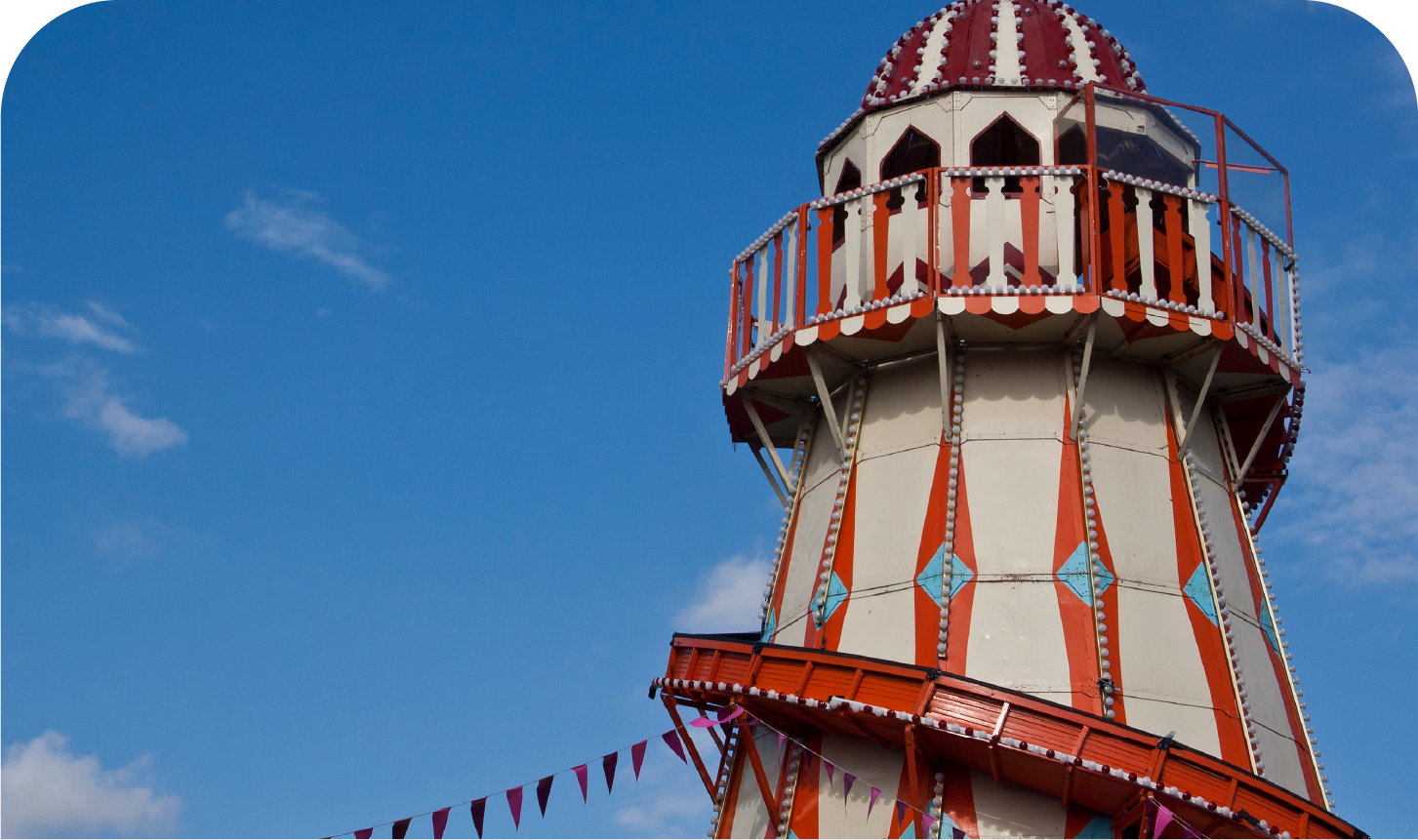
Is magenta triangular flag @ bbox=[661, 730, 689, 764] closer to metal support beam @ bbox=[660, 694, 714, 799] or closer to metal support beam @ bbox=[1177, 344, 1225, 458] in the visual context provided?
metal support beam @ bbox=[660, 694, 714, 799]

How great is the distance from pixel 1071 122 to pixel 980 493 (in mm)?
4909

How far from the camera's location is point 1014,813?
14938mm

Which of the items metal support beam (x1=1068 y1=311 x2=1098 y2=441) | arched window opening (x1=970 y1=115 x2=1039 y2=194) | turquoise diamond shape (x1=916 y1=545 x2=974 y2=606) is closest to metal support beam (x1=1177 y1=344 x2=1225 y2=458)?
metal support beam (x1=1068 y1=311 x2=1098 y2=441)

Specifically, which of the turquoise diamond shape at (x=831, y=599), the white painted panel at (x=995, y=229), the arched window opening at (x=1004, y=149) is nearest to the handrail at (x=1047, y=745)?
the turquoise diamond shape at (x=831, y=599)

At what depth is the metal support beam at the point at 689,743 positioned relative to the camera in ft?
55.5

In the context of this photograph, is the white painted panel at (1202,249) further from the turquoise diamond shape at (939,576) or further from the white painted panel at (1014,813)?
the white painted panel at (1014,813)

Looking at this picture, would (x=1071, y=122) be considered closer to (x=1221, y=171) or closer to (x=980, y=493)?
(x=1221, y=171)

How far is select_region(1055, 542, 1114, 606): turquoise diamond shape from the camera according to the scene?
52.5 feet

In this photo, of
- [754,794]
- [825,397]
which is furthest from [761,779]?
[825,397]

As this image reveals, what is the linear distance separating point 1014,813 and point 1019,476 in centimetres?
359

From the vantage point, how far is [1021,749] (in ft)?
46.7

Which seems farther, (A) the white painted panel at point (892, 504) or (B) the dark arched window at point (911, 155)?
(B) the dark arched window at point (911, 155)

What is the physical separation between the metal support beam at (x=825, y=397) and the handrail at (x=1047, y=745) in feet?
10.4

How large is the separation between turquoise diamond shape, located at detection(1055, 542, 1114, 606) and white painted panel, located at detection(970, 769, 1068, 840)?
2078mm
